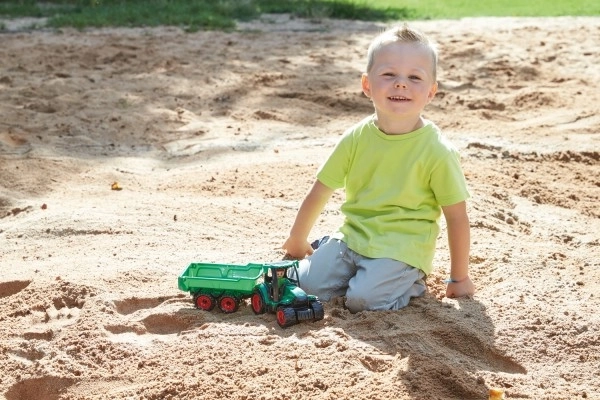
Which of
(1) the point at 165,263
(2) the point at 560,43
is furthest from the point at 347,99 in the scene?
(1) the point at 165,263

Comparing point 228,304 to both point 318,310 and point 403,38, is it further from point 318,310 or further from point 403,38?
point 403,38

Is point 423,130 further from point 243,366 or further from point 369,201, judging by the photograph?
point 243,366

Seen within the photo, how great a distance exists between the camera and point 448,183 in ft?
11.6

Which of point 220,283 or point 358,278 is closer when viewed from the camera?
point 220,283

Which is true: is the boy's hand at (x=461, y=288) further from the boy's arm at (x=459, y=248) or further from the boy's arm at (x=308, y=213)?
the boy's arm at (x=308, y=213)

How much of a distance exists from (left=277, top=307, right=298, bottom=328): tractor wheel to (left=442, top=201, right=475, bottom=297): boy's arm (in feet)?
2.12

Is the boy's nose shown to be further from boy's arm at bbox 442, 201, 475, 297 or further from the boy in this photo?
boy's arm at bbox 442, 201, 475, 297

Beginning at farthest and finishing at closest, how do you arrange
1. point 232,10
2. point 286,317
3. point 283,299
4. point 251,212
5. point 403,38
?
point 232,10
point 251,212
point 403,38
point 283,299
point 286,317

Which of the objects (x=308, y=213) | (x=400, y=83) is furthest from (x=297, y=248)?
(x=400, y=83)

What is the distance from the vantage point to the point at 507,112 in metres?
6.87

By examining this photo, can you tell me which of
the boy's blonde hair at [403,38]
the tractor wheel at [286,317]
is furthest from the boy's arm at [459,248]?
the tractor wheel at [286,317]

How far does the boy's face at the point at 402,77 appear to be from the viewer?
349cm

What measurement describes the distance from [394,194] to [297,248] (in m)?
0.50

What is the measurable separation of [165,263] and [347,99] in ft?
11.1
